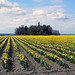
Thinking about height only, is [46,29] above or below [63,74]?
above

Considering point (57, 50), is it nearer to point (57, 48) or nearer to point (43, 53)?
point (57, 48)

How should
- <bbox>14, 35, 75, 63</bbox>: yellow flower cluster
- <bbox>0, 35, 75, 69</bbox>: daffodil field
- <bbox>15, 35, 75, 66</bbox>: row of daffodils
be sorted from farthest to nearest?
<bbox>14, 35, 75, 63</bbox>: yellow flower cluster < <bbox>15, 35, 75, 66</bbox>: row of daffodils < <bbox>0, 35, 75, 69</bbox>: daffodil field

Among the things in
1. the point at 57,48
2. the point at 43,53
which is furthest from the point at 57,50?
the point at 43,53

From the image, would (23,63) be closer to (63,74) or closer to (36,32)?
(63,74)

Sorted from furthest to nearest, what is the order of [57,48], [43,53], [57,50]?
1. [57,50]
2. [57,48]
3. [43,53]

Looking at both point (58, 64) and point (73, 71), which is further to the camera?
point (58, 64)

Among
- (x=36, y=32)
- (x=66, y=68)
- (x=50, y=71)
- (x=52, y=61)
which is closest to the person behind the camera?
(x=50, y=71)

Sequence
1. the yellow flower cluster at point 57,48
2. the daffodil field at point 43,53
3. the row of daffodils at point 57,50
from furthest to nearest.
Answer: the yellow flower cluster at point 57,48
the row of daffodils at point 57,50
the daffodil field at point 43,53

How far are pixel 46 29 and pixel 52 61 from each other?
8106cm

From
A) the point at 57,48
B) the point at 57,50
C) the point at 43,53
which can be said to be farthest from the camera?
the point at 57,50

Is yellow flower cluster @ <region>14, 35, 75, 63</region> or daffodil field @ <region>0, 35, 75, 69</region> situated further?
yellow flower cluster @ <region>14, 35, 75, 63</region>

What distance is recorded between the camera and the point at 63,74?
6.25 meters

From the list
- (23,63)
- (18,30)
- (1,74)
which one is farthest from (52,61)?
(18,30)

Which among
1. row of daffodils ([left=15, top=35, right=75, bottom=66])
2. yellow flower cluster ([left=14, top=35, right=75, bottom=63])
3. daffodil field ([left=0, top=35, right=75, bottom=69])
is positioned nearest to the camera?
daffodil field ([left=0, top=35, right=75, bottom=69])
